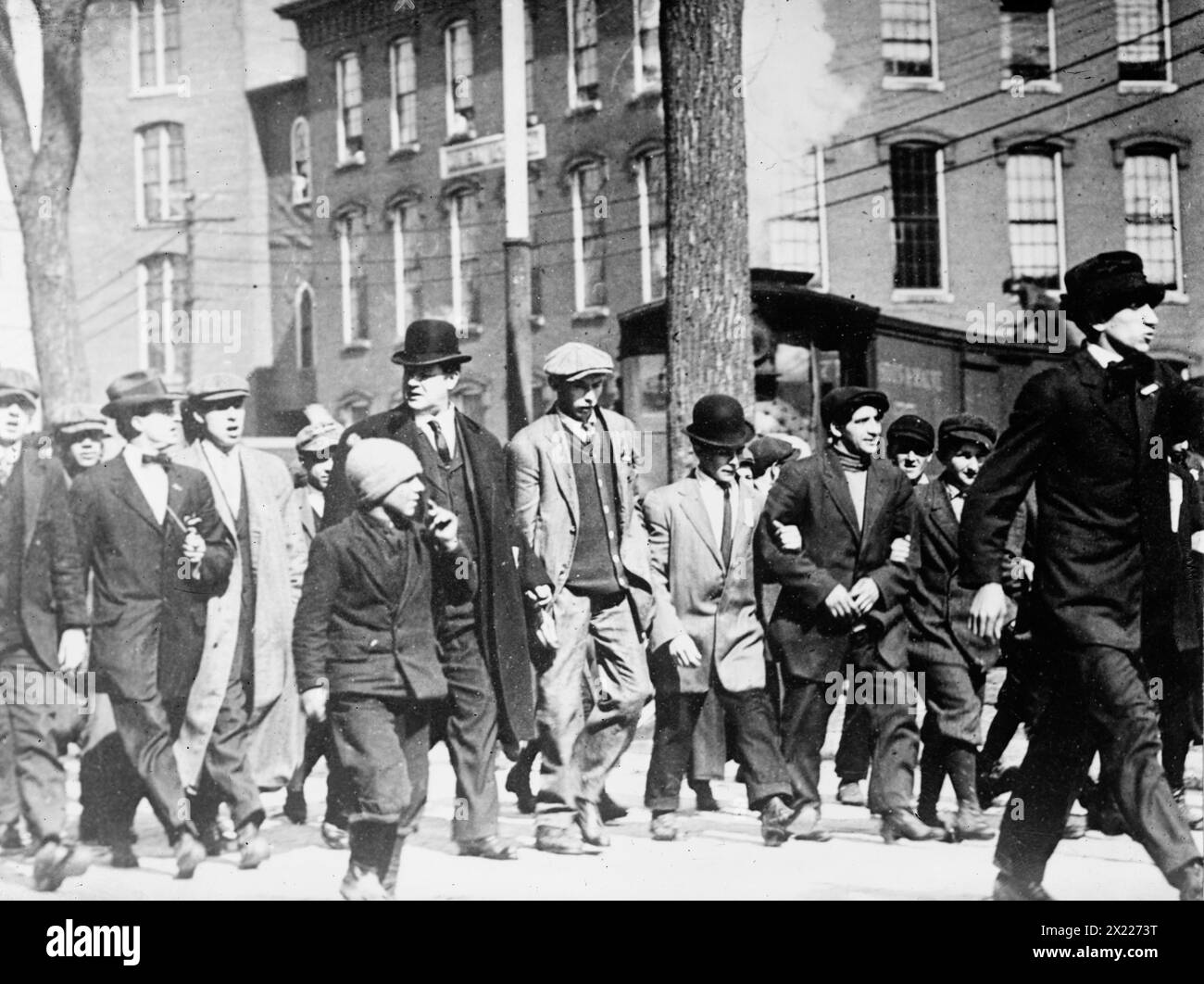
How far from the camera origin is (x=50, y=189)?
9.38m

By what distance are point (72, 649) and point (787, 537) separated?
10.4 feet

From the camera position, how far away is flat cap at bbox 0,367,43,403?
6.61 m

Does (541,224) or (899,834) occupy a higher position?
(541,224)

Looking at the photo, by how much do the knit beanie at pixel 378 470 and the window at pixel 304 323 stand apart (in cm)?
761

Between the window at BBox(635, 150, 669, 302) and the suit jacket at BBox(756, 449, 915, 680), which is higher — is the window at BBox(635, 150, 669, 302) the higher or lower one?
the higher one

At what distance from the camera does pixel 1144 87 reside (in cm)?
855

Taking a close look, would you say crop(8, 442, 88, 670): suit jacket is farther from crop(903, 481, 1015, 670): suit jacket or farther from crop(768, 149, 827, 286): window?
crop(768, 149, 827, 286): window

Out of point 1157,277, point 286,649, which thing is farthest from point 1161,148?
point 286,649

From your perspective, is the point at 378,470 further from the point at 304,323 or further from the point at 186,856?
the point at 304,323

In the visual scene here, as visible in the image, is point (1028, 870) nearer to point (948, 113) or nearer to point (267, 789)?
point (267, 789)

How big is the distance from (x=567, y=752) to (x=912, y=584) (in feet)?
5.71

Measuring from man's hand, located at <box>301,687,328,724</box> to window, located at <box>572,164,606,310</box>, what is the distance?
430 inches

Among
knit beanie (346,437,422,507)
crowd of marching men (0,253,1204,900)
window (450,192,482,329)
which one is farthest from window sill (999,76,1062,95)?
knit beanie (346,437,422,507)

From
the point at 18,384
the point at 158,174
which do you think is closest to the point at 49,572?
the point at 18,384
